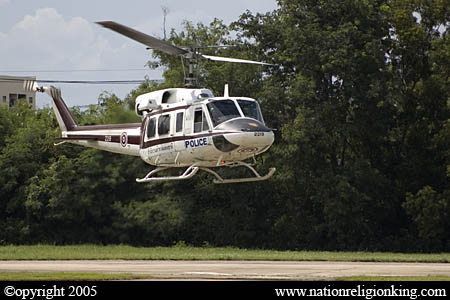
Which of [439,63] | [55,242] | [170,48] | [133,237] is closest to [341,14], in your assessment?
[439,63]

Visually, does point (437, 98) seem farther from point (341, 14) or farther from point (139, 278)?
point (139, 278)

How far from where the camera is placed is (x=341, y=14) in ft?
162

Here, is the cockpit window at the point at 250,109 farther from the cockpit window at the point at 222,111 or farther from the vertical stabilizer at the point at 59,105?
the vertical stabilizer at the point at 59,105

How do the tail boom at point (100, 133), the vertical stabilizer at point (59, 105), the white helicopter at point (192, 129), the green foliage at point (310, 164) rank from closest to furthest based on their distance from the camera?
the white helicopter at point (192, 129) → the tail boom at point (100, 133) → the vertical stabilizer at point (59, 105) → the green foliage at point (310, 164)

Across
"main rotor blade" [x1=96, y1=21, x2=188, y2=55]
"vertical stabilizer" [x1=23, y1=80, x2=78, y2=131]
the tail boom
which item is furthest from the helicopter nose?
"vertical stabilizer" [x1=23, y1=80, x2=78, y2=131]

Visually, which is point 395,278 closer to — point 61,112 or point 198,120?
point 198,120

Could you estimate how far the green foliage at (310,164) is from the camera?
47.2 meters

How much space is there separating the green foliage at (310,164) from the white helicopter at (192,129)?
18.1 metres

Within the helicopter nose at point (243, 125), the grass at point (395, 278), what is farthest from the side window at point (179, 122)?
the grass at point (395, 278)

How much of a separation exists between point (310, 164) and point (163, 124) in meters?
20.1

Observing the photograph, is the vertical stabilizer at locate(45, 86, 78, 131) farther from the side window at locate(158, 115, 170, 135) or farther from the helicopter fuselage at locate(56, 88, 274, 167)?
the side window at locate(158, 115, 170, 135)

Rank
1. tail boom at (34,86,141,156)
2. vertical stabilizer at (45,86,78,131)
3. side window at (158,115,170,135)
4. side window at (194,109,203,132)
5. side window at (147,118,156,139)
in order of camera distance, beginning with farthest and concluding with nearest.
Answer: vertical stabilizer at (45,86,78,131)
tail boom at (34,86,141,156)
side window at (147,118,156,139)
side window at (158,115,170,135)
side window at (194,109,203,132)

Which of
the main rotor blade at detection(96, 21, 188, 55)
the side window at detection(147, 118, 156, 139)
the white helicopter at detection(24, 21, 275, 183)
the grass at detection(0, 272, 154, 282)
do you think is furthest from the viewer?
the side window at detection(147, 118, 156, 139)

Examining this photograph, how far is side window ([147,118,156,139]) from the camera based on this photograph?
29.4 metres
